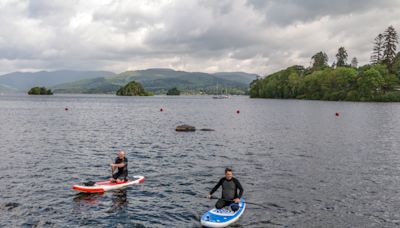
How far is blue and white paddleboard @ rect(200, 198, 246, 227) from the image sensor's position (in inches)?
755

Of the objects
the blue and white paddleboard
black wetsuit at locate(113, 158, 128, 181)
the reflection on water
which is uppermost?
black wetsuit at locate(113, 158, 128, 181)

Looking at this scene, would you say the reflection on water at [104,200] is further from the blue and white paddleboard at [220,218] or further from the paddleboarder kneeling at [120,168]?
the blue and white paddleboard at [220,218]

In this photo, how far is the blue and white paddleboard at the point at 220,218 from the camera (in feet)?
63.0

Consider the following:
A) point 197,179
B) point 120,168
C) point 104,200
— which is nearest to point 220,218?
point 104,200

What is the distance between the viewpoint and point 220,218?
1962 cm

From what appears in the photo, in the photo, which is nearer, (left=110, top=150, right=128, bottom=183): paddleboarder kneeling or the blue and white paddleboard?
the blue and white paddleboard

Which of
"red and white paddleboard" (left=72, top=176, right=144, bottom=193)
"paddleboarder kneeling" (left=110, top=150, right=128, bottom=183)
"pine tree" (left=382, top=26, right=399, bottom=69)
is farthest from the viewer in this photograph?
"pine tree" (left=382, top=26, right=399, bottom=69)

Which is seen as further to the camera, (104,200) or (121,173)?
(121,173)

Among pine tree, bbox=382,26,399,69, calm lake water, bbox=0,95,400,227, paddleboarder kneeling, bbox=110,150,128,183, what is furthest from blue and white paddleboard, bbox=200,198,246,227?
pine tree, bbox=382,26,399,69

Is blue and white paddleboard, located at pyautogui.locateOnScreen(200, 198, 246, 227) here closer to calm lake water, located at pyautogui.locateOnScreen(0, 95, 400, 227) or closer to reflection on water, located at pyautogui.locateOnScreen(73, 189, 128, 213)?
calm lake water, located at pyautogui.locateOnScreen(0, 95, 400, 227)

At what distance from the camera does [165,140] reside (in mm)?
53125

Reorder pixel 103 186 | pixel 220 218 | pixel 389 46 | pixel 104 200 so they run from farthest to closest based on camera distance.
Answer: pixel 389 46 → pixel 103 186 → pixel 104 200 → pixel 220 218

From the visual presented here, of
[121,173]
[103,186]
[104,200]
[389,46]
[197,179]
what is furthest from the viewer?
[389,46]

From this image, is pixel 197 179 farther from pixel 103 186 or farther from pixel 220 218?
pixel 220 218
